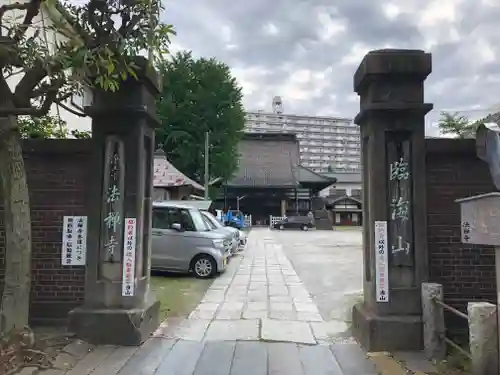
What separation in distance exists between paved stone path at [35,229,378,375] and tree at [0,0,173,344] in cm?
100

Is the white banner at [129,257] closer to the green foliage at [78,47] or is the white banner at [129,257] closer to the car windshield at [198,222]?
the green foliage at [78,47]

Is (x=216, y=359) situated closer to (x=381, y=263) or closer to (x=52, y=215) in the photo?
(x=381, y=263)

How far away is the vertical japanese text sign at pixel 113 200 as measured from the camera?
5746 millimetres

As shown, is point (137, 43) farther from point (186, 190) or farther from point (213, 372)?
point (186, 190)

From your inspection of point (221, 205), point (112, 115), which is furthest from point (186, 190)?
point (221, 205)

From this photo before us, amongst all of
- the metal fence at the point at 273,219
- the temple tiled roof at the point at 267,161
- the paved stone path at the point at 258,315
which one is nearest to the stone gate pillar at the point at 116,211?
the paved stone path at the point at 258,315

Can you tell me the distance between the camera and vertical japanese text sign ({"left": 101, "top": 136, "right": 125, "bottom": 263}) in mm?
5746

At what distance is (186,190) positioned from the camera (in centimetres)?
2422

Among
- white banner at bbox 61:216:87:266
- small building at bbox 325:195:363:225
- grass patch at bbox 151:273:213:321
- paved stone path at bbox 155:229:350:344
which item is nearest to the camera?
white banner at bbox 61:216:87:266

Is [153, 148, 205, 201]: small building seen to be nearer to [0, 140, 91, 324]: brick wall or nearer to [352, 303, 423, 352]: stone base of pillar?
[0, 140, 91, 324]: brick wall

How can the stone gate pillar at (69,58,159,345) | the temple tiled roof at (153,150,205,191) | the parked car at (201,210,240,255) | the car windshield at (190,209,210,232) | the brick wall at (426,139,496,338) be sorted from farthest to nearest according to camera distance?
the temple tiled roof at (153,150,205,191), the parked car at (201,210,240,255), the car windshield at (190,209,210,232), the brick wall at (426,139,496,338), the stone gate pillar at (69,58,159,345)

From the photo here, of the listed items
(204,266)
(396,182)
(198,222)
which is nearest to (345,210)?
(198,222)

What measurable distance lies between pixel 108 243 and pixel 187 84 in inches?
1142

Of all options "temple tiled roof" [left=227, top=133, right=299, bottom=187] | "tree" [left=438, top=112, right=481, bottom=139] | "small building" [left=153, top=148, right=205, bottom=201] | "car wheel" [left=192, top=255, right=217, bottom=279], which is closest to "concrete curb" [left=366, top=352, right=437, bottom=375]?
"car wheel" [left=192, top=255, right=217, bottom=279]
